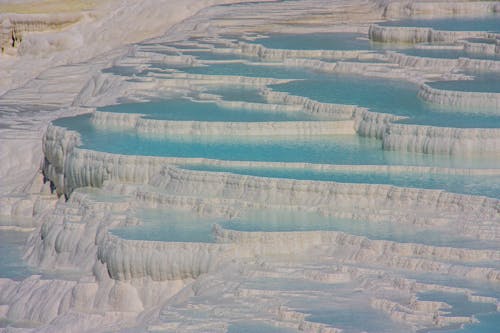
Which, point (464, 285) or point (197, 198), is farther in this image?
point (197, 198)

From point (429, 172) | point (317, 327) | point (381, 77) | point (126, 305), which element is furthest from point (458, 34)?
point (317, 327)

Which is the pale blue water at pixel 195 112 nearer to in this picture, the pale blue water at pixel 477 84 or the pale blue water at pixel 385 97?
the pale blue water at pixel 385 97

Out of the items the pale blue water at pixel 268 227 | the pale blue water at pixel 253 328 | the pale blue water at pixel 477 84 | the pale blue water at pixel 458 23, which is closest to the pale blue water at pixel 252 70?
the pale blue water at pixel 477 84

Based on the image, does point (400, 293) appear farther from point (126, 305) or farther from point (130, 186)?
point (130, 186)

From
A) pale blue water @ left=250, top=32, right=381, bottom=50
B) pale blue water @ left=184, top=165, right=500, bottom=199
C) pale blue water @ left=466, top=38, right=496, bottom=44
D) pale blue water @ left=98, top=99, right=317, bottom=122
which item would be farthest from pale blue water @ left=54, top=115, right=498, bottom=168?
pale blue water @ left=250, top=32, right=381, bottom=50

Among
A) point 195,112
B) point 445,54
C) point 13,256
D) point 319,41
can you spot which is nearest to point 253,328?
point 13,256

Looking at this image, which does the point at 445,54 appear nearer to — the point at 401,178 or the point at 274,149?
the point at 274,149
